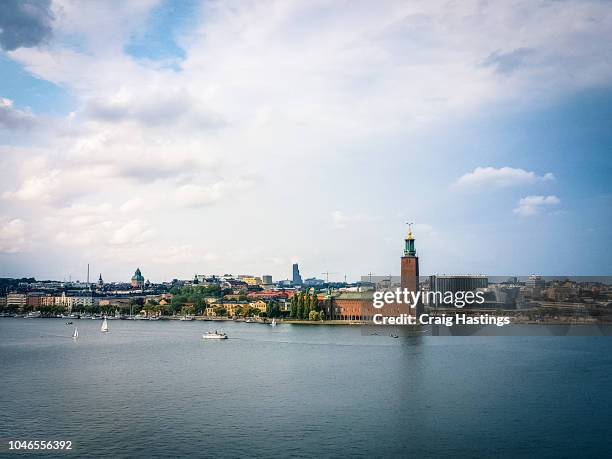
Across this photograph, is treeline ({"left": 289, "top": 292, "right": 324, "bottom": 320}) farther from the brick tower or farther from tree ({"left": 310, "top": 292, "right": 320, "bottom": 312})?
the brick tower

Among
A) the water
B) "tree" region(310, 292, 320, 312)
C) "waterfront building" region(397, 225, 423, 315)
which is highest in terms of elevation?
"waterfront building" region(397, 225, 423, 315)

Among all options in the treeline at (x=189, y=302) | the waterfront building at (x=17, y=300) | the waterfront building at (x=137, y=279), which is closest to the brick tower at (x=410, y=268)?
the treeline at (x=189, y=302)

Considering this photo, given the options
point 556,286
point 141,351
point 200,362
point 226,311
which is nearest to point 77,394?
point 200,362

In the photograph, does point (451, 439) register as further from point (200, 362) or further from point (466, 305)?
point (466, 305)

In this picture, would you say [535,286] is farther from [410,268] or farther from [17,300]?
[17,300]

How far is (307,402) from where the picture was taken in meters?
21.9

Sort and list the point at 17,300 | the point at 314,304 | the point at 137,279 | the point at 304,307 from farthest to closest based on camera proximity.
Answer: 1. the point at 137,279
2. the point at 17,300
3. the point at 304,307
4. the point at 314,304

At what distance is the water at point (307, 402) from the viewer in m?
16.5

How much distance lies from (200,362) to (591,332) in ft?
154

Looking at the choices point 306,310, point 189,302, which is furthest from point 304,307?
point 189,302

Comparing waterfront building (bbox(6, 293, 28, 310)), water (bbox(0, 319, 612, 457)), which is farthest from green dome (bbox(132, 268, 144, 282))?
water (bbox(0, 319, 612, 457))

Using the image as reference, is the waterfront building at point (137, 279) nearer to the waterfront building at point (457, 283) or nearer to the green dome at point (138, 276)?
the green dome at point (138, 276)

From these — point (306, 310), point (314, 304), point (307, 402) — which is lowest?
point (307, 402)

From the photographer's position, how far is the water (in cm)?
1655
